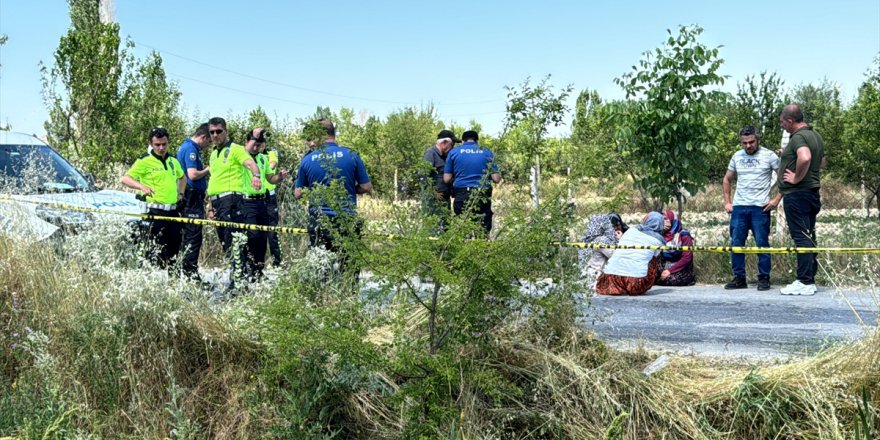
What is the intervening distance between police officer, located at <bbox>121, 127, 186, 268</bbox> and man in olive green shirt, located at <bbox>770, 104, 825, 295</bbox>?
6130 mm

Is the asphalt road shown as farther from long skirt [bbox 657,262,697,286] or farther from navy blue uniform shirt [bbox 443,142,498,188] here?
navy blue uniform shirt [bbox 443,142,498,188]

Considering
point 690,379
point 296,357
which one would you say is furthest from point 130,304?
point 690,379

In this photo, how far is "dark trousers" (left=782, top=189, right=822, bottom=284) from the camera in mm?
8211

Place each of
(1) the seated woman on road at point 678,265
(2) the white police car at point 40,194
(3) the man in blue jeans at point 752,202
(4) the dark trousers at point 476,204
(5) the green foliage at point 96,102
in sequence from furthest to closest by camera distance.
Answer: (5) the green foliage at point 96,102 → (1) the seated woman on road at point 678,265 → (3) the man in blue jeans at point 752,202 → (2) the white police car at point 40,194 → (4) the dark trousers at point 476,204

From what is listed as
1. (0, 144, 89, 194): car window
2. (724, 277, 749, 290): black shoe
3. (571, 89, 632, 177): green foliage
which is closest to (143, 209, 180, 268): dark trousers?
(0, 144, 89, 194): car window

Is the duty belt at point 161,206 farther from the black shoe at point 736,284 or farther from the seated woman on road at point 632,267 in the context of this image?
the black shoe at point 736,284

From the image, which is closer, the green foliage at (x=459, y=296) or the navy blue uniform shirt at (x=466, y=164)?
the green foliage at (x=459, y=296)

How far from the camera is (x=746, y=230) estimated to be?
896 cm

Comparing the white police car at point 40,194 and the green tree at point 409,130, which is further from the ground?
the green tree at point 409,130

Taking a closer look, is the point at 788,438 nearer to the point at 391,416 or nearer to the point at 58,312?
the point at 391,416

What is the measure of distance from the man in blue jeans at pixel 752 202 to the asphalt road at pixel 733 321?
241 mm

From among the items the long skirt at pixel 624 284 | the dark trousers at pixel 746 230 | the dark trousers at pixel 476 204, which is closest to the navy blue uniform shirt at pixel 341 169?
the dark trousers at pixel 476 204

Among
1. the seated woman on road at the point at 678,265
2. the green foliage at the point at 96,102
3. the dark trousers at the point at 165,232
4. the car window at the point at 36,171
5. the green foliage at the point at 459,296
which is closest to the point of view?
the green foliage at the point at 459,296

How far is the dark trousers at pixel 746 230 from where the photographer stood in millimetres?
8656
